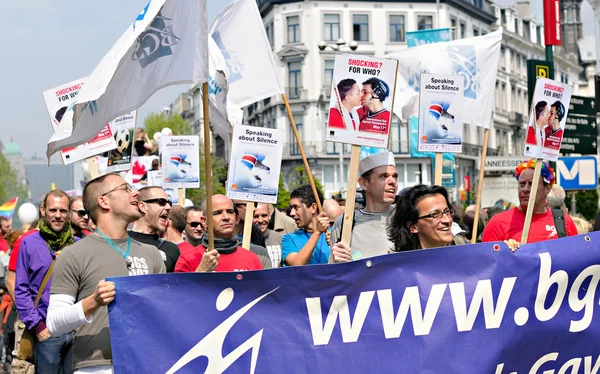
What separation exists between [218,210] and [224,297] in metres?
1.90

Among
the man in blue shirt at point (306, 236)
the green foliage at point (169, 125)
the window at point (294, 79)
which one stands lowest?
the man in blue shirt at point (306, 236)

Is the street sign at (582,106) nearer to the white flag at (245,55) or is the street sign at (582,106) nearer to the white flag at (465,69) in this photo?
the white flag at (465,69)

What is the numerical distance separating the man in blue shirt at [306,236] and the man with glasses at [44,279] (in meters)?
1.64

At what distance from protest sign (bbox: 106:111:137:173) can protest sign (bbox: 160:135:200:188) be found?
28.9 inches

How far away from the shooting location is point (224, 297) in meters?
5.14

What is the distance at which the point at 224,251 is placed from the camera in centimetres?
680

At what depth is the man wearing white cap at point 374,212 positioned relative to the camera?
21.5 feet

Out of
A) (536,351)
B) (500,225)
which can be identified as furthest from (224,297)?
(500,225)

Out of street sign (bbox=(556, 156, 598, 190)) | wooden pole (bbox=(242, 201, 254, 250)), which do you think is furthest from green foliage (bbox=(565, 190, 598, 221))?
wooden pole (bbox=(242, 201, 254, 250))

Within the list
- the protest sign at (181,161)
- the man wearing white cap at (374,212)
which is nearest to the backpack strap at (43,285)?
the man wearing white cap at (374,212)

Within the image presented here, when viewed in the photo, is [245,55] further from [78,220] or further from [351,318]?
[351,318]

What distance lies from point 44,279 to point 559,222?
3710 mm

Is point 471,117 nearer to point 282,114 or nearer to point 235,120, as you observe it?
point 235,120

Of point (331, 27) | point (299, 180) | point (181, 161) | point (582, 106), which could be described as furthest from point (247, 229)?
point (331, 27)
